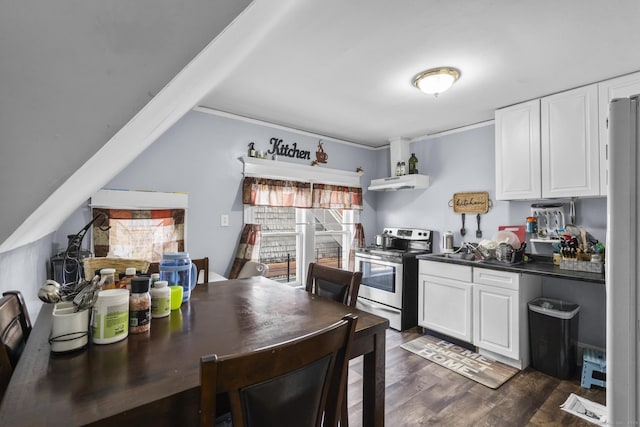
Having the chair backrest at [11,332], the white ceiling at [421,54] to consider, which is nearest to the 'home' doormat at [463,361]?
the white ceiling at [421,54]

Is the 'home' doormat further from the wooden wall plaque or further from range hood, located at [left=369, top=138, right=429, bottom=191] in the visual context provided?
range hood, located at [left=369, top=138, right=429, bottom=191]

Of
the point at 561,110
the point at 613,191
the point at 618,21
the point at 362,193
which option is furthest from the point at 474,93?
the point at 362,193

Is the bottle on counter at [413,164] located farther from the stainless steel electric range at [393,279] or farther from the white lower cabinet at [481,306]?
the white lower cabinet at [481,306]

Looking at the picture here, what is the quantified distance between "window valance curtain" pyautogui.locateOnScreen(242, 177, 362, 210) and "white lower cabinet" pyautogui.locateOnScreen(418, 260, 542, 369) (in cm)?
134

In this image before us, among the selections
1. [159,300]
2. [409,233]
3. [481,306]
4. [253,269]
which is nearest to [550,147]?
[481,306]

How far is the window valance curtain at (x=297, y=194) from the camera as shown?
3.13 metres

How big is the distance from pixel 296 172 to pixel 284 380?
2.89 metres

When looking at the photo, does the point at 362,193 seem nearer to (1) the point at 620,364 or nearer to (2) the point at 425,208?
(2) the point at 425,208

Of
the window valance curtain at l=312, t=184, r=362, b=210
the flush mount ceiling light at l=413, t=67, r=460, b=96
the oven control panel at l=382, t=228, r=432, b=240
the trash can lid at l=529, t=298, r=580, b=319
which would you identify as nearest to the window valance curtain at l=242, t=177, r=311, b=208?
the window valance curtain at l=312, t=184, r=362, b=210

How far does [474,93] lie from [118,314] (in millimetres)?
2839

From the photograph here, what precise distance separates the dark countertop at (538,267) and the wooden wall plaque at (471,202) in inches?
27.0

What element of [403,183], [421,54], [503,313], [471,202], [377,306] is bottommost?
[377,306]

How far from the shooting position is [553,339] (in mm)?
2301

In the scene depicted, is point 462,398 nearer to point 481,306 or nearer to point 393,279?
point 481,306
